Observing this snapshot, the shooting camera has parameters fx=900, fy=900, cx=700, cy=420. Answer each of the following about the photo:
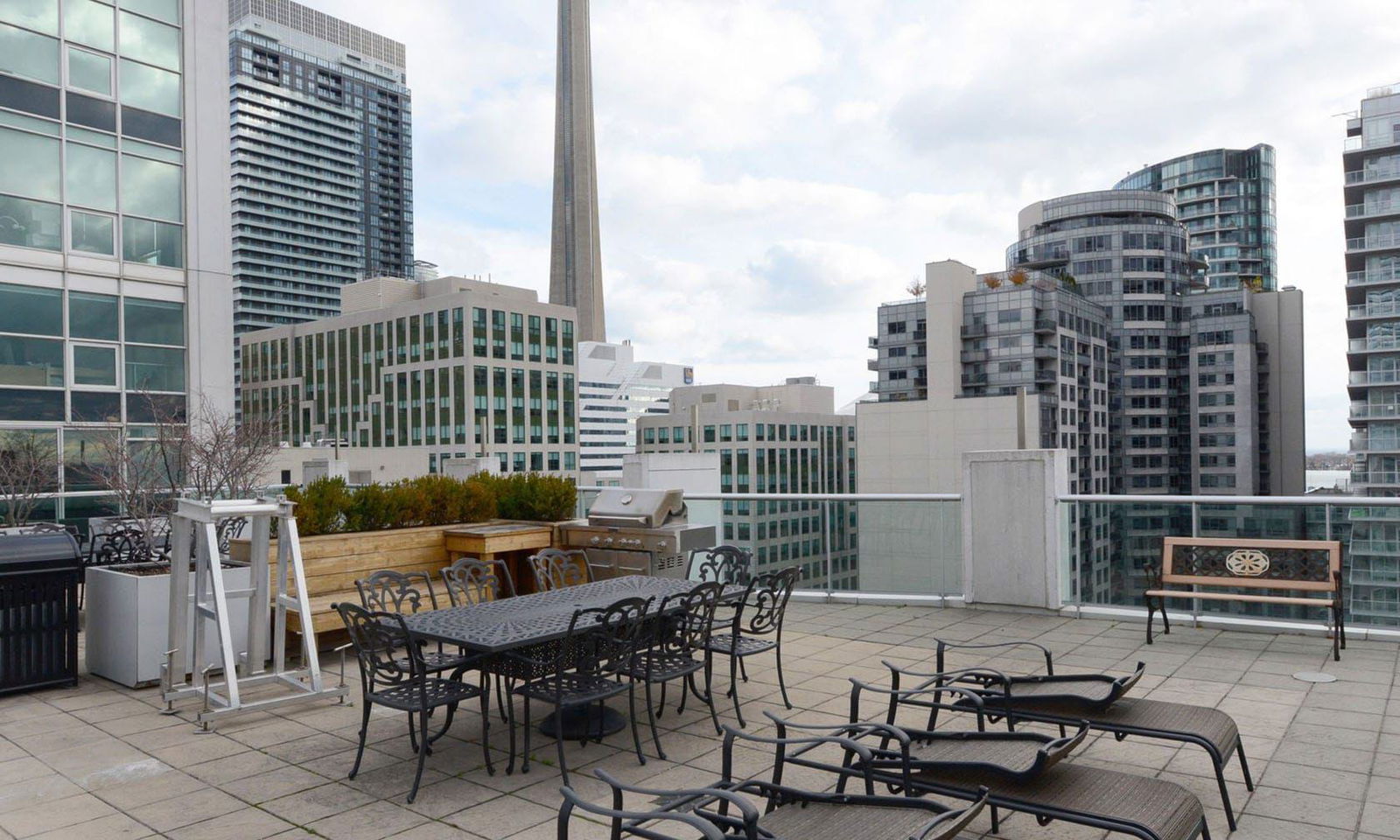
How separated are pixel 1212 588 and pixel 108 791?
27.0ft

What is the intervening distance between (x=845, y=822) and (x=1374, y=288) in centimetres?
8167

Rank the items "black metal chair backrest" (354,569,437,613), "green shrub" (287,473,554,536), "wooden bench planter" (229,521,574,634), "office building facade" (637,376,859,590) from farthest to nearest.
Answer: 1. "office building facade" (637,376,859,590)
2. "green shrub" (287,473,554,536)
3. "wooden bench planter" (229,521,574,634)
4. "black metal chair backrest" (354,569,437,613)

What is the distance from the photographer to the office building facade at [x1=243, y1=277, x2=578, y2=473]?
80625 millimetres

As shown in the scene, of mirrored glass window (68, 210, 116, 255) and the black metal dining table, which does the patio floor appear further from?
mirrored glass window (68, 210, 116, 255)

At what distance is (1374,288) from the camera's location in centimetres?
6675

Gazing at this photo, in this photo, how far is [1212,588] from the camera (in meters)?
7.96

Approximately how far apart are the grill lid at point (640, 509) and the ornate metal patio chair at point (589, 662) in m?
3.55

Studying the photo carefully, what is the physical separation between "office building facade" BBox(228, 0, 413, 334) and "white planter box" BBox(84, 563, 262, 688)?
139857mm

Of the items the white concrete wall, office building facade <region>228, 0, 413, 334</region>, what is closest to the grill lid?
the white concrete wall

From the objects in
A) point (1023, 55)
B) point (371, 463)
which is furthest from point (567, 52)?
point (1023, 55)

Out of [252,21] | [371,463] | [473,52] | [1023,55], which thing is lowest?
[371,463]

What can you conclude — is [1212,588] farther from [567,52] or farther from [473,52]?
[567,52]

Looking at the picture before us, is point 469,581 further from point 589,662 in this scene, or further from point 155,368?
point 155,368

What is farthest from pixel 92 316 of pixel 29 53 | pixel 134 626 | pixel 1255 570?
pixel 1255 570
